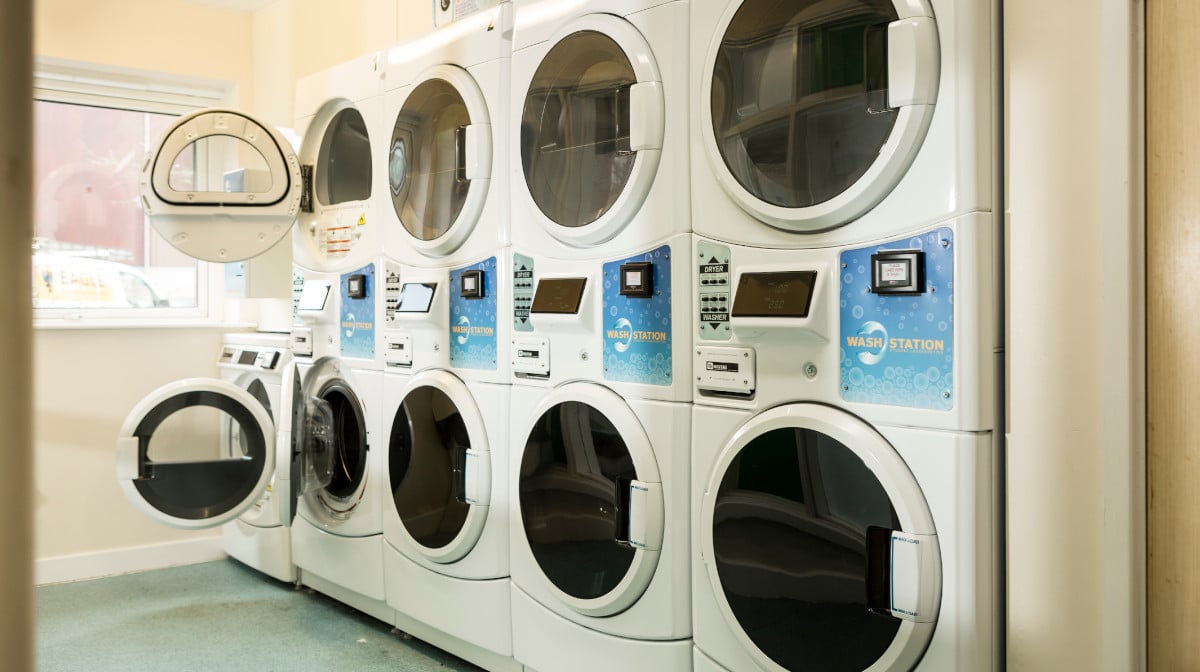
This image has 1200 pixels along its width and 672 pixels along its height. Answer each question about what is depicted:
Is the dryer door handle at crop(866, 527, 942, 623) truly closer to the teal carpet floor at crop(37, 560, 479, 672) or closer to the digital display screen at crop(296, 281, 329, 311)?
the teal carpet floor at crop(37, 560, 479, 672)

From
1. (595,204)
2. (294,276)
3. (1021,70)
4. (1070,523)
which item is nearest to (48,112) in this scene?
(294,276)

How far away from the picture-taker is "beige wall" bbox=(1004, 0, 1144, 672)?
1445mm

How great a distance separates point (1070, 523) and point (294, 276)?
290 centimetres

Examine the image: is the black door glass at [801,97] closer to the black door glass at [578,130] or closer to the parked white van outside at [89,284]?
the black door glass at [578,130]

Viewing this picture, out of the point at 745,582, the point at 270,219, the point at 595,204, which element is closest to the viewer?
the point at 745,582

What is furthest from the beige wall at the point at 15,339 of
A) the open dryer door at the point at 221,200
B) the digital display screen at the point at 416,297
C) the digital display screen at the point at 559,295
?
the open dryer door at the point at 221,200

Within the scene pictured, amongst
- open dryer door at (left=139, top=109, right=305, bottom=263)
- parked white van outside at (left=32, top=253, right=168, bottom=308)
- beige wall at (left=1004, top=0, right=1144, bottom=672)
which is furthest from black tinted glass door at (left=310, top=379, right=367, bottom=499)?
beige wall at (left=1004, top=0, right=1144, bottom=672)

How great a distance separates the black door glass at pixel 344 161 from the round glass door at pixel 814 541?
189 centimetres

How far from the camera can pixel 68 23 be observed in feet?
12.5

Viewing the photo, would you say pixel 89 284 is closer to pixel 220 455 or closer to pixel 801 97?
pixel 220 455

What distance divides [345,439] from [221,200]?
3.18 ft

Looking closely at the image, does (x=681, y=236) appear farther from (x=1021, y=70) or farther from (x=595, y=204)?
(x=1021, y=70)

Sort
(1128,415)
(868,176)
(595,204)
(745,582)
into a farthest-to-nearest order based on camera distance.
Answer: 1. (595,204)
2. (745,582)
3. (868,176)
4. (1128,415)

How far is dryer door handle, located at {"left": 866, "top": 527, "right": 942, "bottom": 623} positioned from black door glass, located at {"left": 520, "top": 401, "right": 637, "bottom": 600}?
665mm
